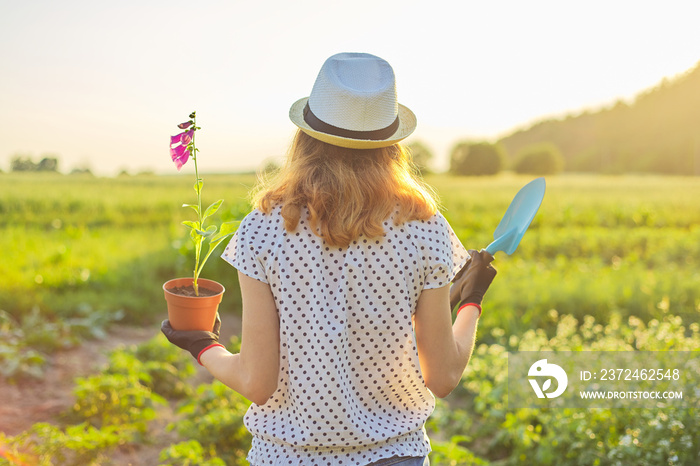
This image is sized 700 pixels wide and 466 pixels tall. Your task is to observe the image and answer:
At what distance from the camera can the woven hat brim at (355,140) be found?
3.63ft

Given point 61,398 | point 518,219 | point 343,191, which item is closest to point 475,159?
point 61,398

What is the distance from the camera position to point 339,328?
1076mm

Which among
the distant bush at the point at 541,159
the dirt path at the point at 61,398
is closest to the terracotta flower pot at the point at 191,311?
the dirt path at the point at 61,398

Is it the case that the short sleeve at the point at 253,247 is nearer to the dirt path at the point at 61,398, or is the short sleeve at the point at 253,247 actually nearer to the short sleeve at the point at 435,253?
the short sleeve at the point at 435,253

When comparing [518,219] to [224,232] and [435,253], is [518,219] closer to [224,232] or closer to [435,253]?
[435,253]

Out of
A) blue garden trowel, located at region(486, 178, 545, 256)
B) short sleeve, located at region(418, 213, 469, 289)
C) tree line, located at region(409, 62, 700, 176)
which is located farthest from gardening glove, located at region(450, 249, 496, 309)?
tree line, located at region(409, 62, 700, 176)

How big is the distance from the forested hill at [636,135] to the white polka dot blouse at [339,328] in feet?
68.7

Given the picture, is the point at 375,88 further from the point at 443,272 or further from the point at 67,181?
the point at 67,181

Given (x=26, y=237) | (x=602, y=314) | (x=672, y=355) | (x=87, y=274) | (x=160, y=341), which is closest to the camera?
(x=672, y=355)

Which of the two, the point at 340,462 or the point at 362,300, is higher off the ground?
the point at 362,300

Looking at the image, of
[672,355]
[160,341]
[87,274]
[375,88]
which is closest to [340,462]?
[375,88]

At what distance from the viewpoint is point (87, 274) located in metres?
5.63

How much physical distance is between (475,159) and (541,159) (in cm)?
443

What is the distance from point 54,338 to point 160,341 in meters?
0.79
